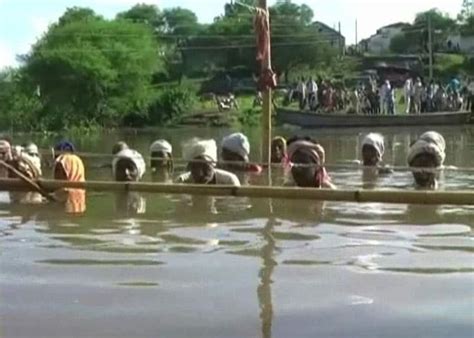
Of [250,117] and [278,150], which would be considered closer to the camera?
[278,150]

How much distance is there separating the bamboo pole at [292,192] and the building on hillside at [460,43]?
84.0 m

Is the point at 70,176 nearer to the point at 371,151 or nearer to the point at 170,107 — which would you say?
the point at 371,151

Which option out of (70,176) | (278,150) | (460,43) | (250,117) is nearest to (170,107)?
(250,117)

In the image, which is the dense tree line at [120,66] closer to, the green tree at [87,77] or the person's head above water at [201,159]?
the green tree at [87,77]

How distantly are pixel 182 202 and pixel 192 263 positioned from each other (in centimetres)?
415

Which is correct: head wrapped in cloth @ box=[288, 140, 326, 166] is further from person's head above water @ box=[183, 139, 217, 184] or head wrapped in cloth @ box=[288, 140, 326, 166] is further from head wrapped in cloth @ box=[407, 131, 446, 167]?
head wrapped in cloth @ box=[407, 131, 446, 167]

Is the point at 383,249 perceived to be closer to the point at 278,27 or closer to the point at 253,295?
the point at 253,295

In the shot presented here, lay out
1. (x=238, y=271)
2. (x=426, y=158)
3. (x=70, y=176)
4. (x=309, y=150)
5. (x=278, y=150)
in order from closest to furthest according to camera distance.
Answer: (x=238, y=271) → (x=309, y=150) → (x=70, y=176) → (x=426, y=158) → (x=278, y=150)

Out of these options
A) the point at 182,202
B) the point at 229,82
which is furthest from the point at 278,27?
the point at 182,202

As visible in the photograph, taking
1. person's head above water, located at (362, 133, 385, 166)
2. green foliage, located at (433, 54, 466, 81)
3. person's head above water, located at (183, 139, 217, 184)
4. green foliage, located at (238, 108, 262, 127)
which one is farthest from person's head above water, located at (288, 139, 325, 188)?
green foliage, located at (433, 54, 466, 81)

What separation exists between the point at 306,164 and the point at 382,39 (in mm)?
108860

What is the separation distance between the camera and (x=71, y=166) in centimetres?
1207

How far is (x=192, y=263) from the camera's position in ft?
26.0

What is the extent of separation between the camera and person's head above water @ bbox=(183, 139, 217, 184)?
1122cm
